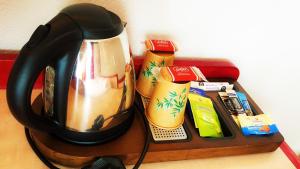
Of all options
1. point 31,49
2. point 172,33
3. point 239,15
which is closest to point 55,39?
point 31,49

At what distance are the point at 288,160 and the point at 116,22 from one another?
506 mm

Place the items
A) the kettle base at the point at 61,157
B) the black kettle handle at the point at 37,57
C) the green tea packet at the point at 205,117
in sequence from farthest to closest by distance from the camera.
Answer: the green tea packet at the point at 205,117
the kettle base at the point at 61,157
the black kettle handle at the point at 37,57

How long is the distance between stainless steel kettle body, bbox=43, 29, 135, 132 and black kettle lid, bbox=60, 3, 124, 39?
0.01 meters

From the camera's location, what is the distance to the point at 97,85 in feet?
1.56

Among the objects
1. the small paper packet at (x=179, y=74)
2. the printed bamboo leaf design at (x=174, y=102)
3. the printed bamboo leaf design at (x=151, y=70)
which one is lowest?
the printed bamboo leaf design at (x=174, y=102)

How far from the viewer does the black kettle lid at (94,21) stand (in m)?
0.45

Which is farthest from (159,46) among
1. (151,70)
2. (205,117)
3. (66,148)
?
(66,148)

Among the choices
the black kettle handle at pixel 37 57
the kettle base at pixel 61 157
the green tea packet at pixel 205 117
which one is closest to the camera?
the black kettle handle at pixel 37 57

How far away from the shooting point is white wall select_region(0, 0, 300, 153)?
0.63 meters

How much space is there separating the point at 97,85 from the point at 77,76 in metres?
0.04

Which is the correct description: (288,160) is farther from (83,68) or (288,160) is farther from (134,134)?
(83,68)

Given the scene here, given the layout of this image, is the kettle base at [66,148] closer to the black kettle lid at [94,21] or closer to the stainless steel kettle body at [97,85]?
the stainless steel kettle body at [97,85]

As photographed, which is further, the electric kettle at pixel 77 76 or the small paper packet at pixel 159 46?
the small paper packet at pixel 159 46

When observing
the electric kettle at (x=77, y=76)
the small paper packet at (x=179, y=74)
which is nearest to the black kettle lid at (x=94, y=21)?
the electric kettle at (x=77, y=76)
